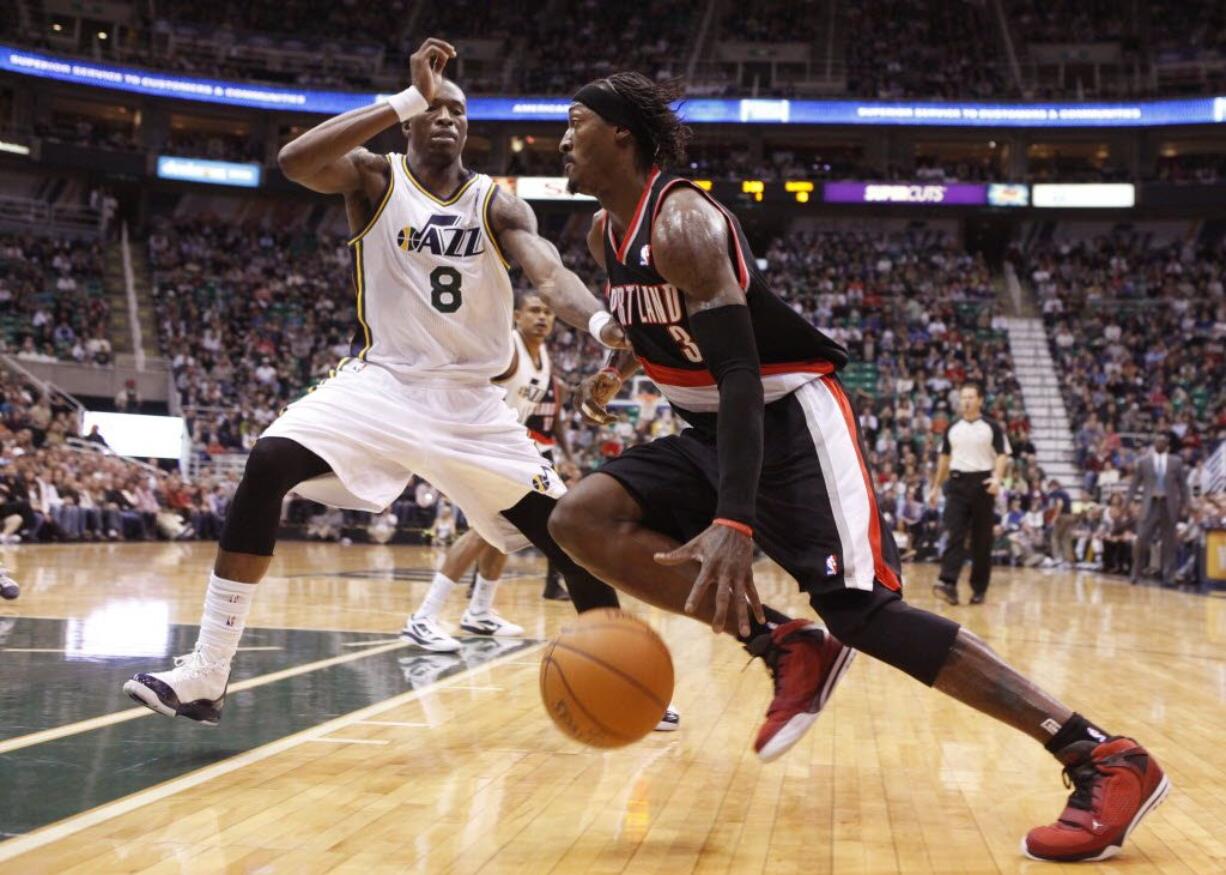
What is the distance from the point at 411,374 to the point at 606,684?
1829mm

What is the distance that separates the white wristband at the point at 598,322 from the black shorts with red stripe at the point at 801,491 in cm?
40

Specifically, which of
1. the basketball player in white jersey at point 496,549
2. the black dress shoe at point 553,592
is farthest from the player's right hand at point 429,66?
the black dress shoe at point 553,592

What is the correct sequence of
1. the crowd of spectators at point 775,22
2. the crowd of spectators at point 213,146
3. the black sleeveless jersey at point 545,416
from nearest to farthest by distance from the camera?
1. the black sleeveless jersey at point 545,416
2. the crowd of spectators at point 213,146
3. the crowd of spectators at point 775,22

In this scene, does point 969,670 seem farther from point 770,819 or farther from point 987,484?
point 987,484

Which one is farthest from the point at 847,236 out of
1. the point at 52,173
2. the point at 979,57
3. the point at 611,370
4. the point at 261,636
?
the point at 611,370

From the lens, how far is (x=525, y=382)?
828 cm

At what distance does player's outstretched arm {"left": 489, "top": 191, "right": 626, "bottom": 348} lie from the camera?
13.2 feet

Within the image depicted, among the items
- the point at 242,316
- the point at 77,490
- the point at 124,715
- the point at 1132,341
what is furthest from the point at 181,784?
the point at 1132,341

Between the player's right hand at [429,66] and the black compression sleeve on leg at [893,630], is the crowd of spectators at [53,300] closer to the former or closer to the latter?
the player's right hand at [429,66]

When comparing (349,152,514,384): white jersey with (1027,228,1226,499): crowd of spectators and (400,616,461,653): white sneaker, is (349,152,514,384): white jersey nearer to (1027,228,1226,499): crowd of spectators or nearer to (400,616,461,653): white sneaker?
(400,616,461,653): white sneaker

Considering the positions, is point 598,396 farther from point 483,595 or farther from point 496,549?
point 483,595

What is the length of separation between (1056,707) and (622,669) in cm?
110

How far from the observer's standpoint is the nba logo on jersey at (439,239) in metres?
4.72

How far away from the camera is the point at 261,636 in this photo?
706cm
